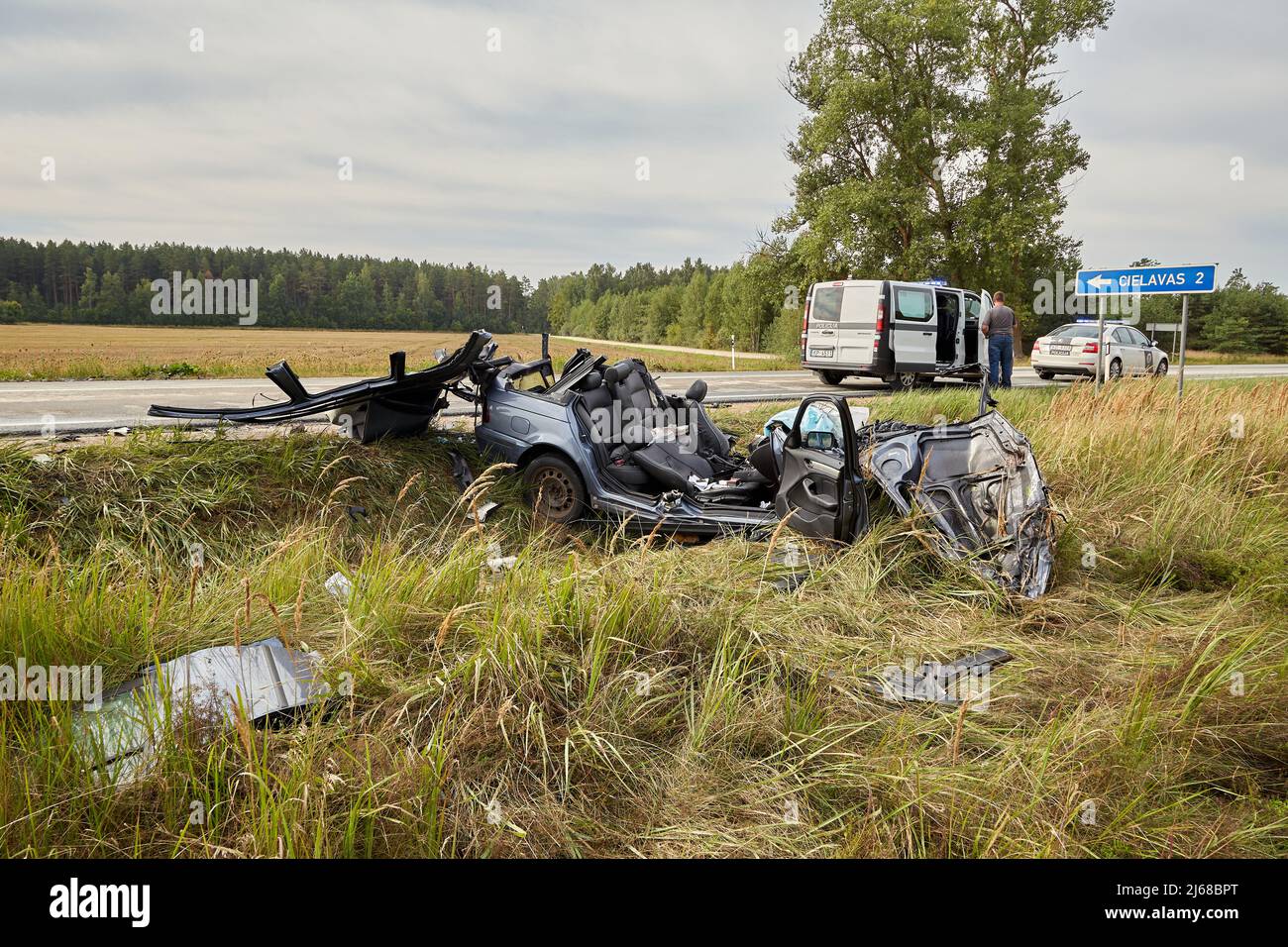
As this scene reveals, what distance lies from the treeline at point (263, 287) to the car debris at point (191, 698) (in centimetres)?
6564

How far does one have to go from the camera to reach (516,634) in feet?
10.5

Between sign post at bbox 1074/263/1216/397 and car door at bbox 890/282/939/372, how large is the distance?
3.29 metres

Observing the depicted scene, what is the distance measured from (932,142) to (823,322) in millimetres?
15705

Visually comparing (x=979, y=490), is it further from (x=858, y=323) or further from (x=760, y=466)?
(x=858, y=323)


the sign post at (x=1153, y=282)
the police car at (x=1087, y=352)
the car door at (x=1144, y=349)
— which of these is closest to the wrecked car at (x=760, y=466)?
the sign post at (x=1153, y=282)

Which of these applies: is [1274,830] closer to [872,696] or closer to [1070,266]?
[872,696]

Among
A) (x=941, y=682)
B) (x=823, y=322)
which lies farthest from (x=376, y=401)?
(x=823, y=322)

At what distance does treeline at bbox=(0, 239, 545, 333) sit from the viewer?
67.1 metres

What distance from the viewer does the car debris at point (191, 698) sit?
103 inches

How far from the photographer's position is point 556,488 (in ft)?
22.7

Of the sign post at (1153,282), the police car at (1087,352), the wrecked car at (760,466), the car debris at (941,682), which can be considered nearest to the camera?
the car debris at (941,682)

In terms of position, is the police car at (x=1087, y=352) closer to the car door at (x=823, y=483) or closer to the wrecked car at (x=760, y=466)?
the wrecked car at (x=760, y=466)
